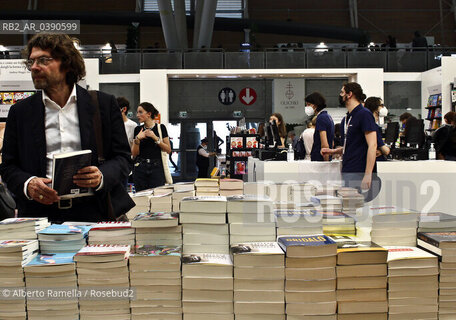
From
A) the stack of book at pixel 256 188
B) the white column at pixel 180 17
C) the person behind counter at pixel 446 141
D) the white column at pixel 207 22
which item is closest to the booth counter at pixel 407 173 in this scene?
the person behind counter at pixel 446 141

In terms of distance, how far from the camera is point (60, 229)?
185cm

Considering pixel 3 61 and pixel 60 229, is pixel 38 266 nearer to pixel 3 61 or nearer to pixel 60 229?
pixel 60 229

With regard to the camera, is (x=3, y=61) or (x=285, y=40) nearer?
(x=3, y=61)

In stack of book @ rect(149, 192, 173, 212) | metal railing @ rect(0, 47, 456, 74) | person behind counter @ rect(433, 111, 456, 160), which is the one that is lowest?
stack of book @ rect(149, 192, 173, 212)

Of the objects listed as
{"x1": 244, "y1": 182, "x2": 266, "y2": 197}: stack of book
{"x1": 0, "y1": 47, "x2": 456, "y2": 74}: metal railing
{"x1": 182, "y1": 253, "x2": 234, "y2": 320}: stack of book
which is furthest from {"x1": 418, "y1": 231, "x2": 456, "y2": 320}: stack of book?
{"x1": 0, "y1": 47, "x2": 456, "y2": 74}: metal railing

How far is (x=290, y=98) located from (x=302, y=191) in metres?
12.6

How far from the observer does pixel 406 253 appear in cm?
177

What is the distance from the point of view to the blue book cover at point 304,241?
1.66 meters

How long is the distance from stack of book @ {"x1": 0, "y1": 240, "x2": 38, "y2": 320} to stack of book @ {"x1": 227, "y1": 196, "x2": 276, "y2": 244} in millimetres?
741

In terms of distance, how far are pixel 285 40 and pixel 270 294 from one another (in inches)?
917

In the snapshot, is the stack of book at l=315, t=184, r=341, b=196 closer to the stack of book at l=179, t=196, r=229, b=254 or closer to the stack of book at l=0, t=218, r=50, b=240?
the stack of book at l=179, t=196, r=229, b=254

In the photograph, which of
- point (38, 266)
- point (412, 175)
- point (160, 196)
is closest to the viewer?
point (38, 266)

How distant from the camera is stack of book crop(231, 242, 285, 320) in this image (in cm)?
166

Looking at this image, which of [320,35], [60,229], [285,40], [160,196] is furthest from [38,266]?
[285,40]
